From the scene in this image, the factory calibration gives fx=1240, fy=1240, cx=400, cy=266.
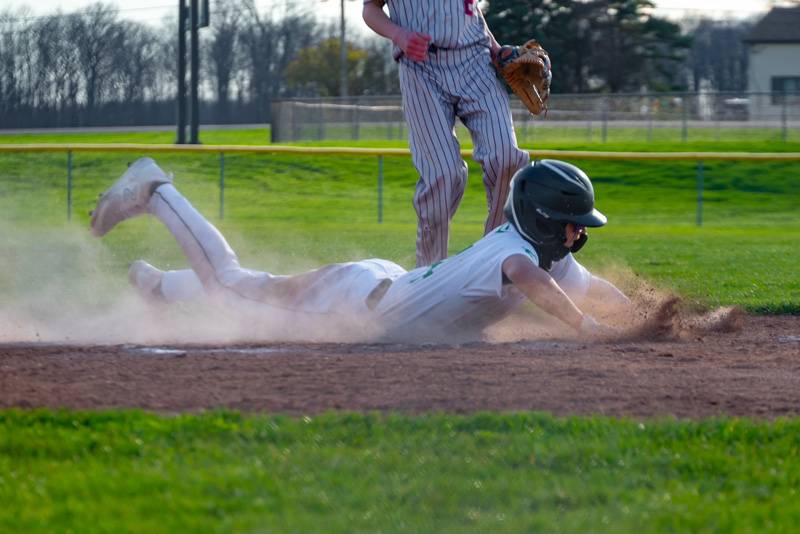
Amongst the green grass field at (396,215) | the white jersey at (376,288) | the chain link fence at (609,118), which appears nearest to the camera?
the white jersey at (376,288)

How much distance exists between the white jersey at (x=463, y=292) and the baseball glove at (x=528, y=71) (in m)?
1.35

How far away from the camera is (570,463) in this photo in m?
3.47

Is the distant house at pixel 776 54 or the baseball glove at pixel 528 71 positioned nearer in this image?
the baseball glove at pixel 528 71

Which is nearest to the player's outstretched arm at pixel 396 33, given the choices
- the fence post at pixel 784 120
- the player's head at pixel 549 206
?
the player's head at pixel 549 206

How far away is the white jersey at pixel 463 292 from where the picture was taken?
557 cm

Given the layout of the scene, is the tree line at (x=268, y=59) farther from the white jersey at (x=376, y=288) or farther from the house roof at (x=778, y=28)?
the white jersey at (x=376, y=288)

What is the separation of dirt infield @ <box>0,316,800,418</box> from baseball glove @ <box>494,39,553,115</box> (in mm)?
1805

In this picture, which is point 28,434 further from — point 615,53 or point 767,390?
point 615,53

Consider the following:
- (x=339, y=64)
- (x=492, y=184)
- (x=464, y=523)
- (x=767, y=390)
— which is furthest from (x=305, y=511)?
(x=339, y=64)

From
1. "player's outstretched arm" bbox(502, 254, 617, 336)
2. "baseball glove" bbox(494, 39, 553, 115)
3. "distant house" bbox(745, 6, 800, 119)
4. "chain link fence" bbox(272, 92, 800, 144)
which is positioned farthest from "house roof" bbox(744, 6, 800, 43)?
"player's outstretched arm" bbox(502, 254, 617, 336)

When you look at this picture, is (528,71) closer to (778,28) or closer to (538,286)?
(538,286)

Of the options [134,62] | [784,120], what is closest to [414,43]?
[134,62]

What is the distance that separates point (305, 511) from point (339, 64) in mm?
54040

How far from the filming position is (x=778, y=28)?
5616 cm
